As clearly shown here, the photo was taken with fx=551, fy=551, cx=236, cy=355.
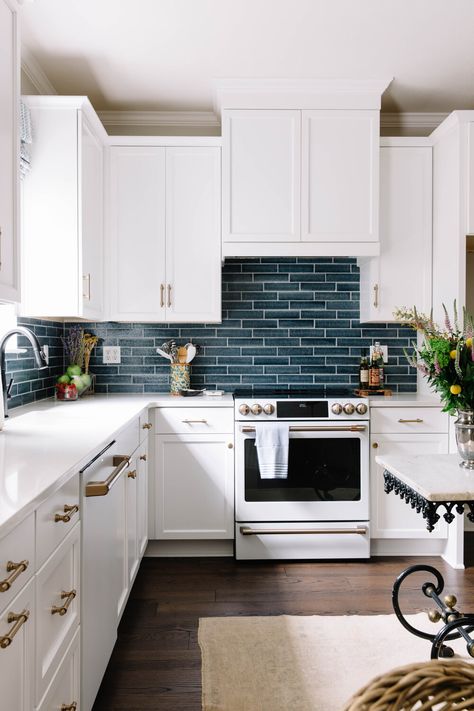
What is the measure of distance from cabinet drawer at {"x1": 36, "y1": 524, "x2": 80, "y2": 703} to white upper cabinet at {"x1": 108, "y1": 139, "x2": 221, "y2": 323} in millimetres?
2022

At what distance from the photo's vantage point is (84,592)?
1586 mm

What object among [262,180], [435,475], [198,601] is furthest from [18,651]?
[262,180]

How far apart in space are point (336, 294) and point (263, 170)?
0.95 m

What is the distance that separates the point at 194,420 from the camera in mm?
3119

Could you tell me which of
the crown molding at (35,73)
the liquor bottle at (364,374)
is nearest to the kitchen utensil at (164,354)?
the liquor bottle at (364,374)

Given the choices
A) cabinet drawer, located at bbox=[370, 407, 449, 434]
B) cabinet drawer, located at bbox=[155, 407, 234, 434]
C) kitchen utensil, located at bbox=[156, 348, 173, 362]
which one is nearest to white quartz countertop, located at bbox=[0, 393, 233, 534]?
cabinet drawer, located at bbox=[155, 407, 234, 434]

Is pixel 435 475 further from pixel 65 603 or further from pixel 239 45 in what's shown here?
pixel 239 45

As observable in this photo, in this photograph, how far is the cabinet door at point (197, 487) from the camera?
3127mm

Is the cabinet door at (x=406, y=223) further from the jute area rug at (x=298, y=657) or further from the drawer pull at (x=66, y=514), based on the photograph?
the drawer pull at (x=66, y=514)

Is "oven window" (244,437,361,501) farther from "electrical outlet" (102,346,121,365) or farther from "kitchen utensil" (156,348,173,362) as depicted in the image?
"electrical outlet" (102,346,121,365)

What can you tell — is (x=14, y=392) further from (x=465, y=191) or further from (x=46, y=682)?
(x=465, y=191)

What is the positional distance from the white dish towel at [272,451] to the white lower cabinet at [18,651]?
1952 millimetres

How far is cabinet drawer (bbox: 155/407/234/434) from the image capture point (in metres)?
3.12

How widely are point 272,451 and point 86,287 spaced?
1331 millimetres
